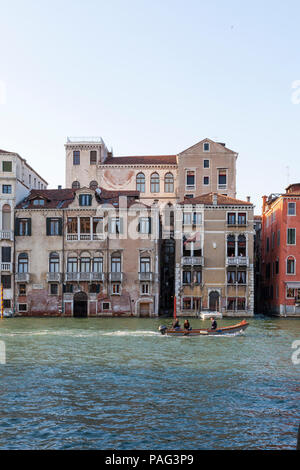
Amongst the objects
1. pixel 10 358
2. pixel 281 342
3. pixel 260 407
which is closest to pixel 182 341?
pixel 281 342

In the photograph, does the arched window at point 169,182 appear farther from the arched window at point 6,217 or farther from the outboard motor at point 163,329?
the outboard motor at point 163,329

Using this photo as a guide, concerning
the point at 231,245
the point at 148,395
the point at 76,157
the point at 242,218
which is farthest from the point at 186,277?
the point at 148,395

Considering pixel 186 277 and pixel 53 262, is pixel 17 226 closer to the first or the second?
pixel 53 262

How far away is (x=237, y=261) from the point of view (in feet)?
167

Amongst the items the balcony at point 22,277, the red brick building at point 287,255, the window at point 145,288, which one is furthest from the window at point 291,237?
the balcony at point 22,277

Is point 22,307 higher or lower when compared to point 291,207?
lower

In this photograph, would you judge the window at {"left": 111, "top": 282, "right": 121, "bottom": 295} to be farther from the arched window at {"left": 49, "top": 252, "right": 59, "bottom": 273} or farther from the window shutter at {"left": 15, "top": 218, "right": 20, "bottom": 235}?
the window shutter at {"left": 15, "top": 218, "right": 20, "bottom": 235}

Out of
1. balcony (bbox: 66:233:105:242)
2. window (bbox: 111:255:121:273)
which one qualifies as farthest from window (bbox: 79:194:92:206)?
window (bbox: 111:255:121:273)

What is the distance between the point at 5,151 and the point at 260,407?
140ft

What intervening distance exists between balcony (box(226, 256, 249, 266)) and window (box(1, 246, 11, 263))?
20.7 m

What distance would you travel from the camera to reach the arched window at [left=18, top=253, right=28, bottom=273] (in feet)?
167

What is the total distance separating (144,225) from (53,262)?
30.6 ft

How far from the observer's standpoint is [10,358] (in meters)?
23.6

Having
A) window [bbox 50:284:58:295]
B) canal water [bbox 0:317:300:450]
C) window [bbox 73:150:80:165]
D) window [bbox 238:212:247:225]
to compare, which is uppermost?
window [bbox 73:150:80:165]
